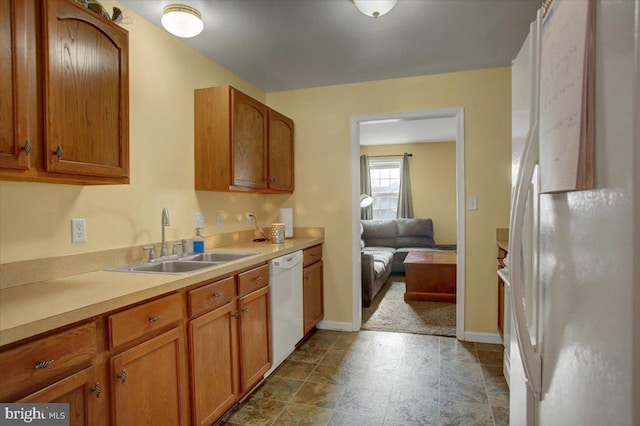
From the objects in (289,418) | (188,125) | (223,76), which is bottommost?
(289,418)

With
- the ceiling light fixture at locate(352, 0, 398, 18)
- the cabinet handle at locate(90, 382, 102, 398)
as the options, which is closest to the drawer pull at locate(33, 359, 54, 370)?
the cabinet handle at locate(90, 382, 102, 398)

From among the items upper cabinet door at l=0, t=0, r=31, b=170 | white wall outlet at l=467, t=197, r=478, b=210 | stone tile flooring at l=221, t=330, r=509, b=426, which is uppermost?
upper cabinet door at l=0, t=0, r=31, b=170

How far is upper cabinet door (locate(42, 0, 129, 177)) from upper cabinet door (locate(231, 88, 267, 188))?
95 cm

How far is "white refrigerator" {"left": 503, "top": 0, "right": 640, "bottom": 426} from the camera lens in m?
0.53

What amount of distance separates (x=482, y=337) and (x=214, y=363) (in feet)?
7.77

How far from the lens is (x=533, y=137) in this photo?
96cm

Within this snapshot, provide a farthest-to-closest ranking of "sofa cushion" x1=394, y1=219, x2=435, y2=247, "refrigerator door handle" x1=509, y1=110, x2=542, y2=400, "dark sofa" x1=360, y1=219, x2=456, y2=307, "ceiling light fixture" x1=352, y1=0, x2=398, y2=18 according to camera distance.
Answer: "sofa cushion" x1=394, y1=219, x2=435, y2=247, "dark sofa" x1=360, y1=219, x2=456, y2=307, "ceiling light fixture" x1=352, y1=0, x2=398, y2=18, "refrigerator door handle" x1=509, y1=110, x2=542, y2=400

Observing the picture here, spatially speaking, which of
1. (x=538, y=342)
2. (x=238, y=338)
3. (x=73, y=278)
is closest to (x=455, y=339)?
(x=238, y=338)

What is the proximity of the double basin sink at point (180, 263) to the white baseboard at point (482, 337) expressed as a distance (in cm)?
208

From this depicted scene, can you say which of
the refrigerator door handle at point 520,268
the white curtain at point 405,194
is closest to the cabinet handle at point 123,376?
the refrigerator door handle at point 520,268

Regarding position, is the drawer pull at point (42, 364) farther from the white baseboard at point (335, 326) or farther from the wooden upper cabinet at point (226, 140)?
the white baseboard at point (335, 326)

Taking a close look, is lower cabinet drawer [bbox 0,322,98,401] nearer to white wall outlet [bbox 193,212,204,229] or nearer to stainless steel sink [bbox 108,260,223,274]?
stainless steel sink [bbox 108,260,223,274]

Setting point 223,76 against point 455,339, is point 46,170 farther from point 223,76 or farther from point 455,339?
point 455,339

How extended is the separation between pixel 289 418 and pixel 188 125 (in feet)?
6.63
